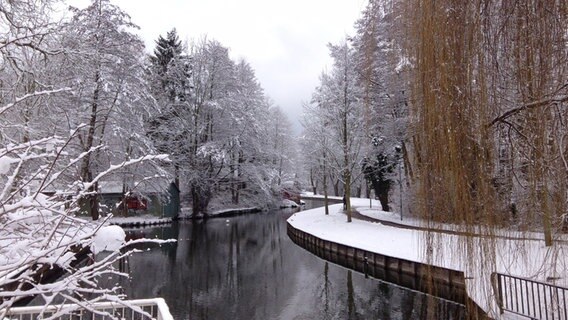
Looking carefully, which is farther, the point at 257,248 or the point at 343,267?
the point at 257,248

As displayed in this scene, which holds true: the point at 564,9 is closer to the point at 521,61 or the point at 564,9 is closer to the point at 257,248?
the point at 521,61

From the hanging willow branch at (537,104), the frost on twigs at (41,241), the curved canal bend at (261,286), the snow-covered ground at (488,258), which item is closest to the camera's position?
the frost on twigs at (41,241)

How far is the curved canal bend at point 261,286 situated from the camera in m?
8.76

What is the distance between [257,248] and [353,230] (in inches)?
151

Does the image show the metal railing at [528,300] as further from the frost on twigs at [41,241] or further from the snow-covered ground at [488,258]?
the frost on twigs at [41,241]

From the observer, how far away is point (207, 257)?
15.3m

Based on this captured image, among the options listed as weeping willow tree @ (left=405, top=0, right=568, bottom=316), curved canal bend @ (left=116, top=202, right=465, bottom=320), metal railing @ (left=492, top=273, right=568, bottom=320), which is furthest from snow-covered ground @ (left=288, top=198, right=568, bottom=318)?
curved canal bend @ (left=116, top=202, right=465, bottom=320)

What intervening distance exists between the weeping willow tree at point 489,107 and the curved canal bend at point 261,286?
128 inches

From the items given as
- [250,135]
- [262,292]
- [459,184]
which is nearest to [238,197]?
[250,135]

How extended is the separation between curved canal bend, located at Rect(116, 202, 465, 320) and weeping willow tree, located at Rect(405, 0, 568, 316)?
3.24 metres

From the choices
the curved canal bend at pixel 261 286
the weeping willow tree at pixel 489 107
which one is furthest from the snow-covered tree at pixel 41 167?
the curved canal bend at pixel 261 286

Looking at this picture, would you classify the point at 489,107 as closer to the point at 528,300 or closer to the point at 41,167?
the point at 41,167

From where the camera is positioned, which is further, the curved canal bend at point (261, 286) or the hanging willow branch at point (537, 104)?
the curved canal bend at point (261, 286)

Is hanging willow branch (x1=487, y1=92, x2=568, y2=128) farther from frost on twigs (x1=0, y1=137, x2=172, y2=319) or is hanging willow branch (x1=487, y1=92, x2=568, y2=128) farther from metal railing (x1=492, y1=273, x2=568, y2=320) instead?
frost on twigs (x1=0, y1=137, x2=172, y2=319)
